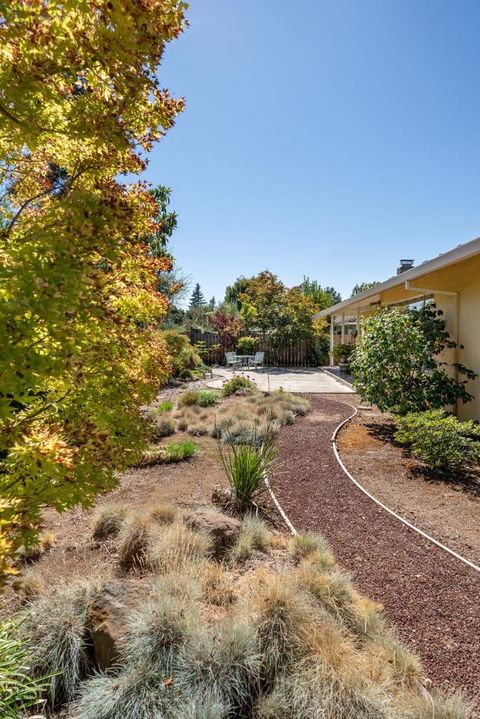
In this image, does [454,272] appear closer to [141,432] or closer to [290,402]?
[290,402]

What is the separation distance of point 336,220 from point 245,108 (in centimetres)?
927

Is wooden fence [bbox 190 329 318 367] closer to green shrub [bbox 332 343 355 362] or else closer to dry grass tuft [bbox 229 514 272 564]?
green shrub [bbox 332 343 355 362]

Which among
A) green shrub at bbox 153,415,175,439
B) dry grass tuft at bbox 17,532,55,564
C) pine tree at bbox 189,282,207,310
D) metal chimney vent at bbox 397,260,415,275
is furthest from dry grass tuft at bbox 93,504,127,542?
Result: pine tree at bbox 189,282,207,310

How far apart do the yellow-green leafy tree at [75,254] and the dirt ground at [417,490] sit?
10.8ft

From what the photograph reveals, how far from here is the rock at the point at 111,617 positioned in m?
2.01

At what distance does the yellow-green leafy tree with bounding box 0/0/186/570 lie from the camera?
1.34m

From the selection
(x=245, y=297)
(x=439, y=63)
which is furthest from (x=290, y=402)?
(x=245, y=297)

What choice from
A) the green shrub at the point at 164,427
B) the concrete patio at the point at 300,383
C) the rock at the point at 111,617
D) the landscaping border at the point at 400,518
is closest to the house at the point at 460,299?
the landscaping border at the point at 400,518

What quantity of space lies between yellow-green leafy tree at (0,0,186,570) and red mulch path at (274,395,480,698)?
7.23 feet

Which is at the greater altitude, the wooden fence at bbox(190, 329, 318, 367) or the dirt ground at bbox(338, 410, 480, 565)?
the wooden fence at bbox(190, 329, 318, 367)

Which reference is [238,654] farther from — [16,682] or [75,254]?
[75,254]

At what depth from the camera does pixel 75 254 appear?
4.57 feet

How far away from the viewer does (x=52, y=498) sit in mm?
Answer: 1698

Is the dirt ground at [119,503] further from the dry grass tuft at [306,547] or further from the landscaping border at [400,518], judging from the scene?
the landscaping border at [400,518]
